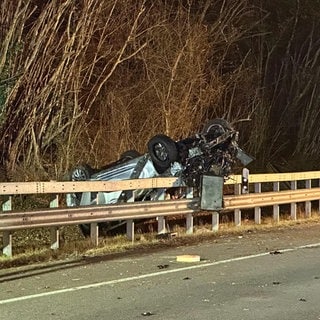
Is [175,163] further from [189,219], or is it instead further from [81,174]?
[81,174]

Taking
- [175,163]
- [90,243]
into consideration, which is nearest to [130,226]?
[90,243]

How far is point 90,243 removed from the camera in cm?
1138

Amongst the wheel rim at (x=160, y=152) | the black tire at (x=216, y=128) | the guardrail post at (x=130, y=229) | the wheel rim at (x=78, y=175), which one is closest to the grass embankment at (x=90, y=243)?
the guardrail post at (x=130, y=229)

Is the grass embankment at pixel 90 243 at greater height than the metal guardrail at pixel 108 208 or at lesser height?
lesser

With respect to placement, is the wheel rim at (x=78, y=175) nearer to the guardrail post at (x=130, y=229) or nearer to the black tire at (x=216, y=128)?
the guardrail post at (x=130, y=229)

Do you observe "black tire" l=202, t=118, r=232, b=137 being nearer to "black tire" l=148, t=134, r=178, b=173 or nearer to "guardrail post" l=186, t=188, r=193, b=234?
"black tire" l=148, t=134, r=178, b=173

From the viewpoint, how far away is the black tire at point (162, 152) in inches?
493

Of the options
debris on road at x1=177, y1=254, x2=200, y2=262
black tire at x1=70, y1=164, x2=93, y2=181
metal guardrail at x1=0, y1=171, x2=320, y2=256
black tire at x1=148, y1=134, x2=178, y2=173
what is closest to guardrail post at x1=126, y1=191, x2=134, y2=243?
metal guardrail at x1=0, y1=171, x2=320, y2=256

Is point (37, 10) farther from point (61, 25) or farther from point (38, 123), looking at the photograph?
point (38, 123)

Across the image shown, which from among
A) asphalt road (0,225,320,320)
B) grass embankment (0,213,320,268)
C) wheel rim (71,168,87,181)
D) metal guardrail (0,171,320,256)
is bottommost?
asphalt road (0,225,320,320)

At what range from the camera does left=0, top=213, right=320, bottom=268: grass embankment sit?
10398 millimetres

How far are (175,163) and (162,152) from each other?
0.33 metres

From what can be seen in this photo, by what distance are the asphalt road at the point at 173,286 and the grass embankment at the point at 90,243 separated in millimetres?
456

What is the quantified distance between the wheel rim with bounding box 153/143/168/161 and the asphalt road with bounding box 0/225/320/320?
194 cm
